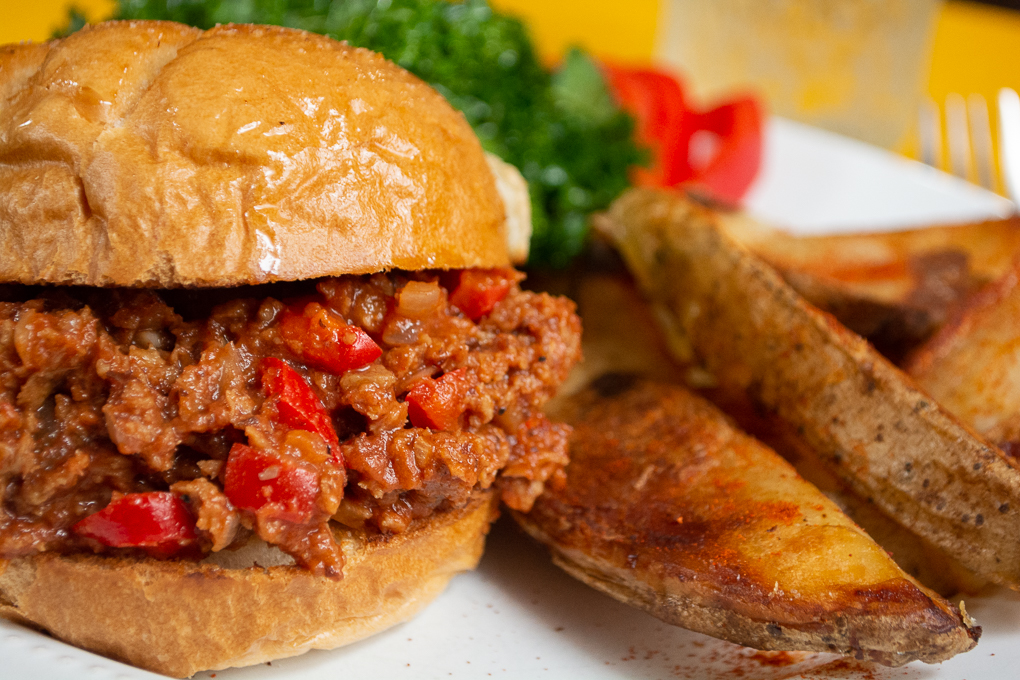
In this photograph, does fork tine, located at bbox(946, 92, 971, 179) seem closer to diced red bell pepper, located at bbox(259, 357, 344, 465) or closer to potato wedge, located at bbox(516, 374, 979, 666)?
potato wedge, located at bbox(516, 374, 979, 666)

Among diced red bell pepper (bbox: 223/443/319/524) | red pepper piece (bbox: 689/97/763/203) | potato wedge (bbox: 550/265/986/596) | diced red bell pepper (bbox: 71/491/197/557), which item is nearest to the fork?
red pepper piece (bbox: 689/97/763/203)

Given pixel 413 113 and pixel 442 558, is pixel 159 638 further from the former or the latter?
pixel 413 113

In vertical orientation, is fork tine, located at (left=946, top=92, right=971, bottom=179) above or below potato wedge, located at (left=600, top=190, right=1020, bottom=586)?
above

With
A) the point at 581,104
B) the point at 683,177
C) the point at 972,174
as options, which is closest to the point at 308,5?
the point at 581,104

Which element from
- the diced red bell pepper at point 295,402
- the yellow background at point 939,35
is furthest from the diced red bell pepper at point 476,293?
the yellow background at point 939,35

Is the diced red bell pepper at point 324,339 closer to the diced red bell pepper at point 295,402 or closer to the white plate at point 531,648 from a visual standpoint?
the diced red bell pepper at point 295,402

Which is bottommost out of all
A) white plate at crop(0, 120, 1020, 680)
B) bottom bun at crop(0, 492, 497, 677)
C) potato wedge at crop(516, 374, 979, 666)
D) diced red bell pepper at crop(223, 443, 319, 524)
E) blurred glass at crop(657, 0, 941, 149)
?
white plate at crop(0, 120, 1020, 680)
